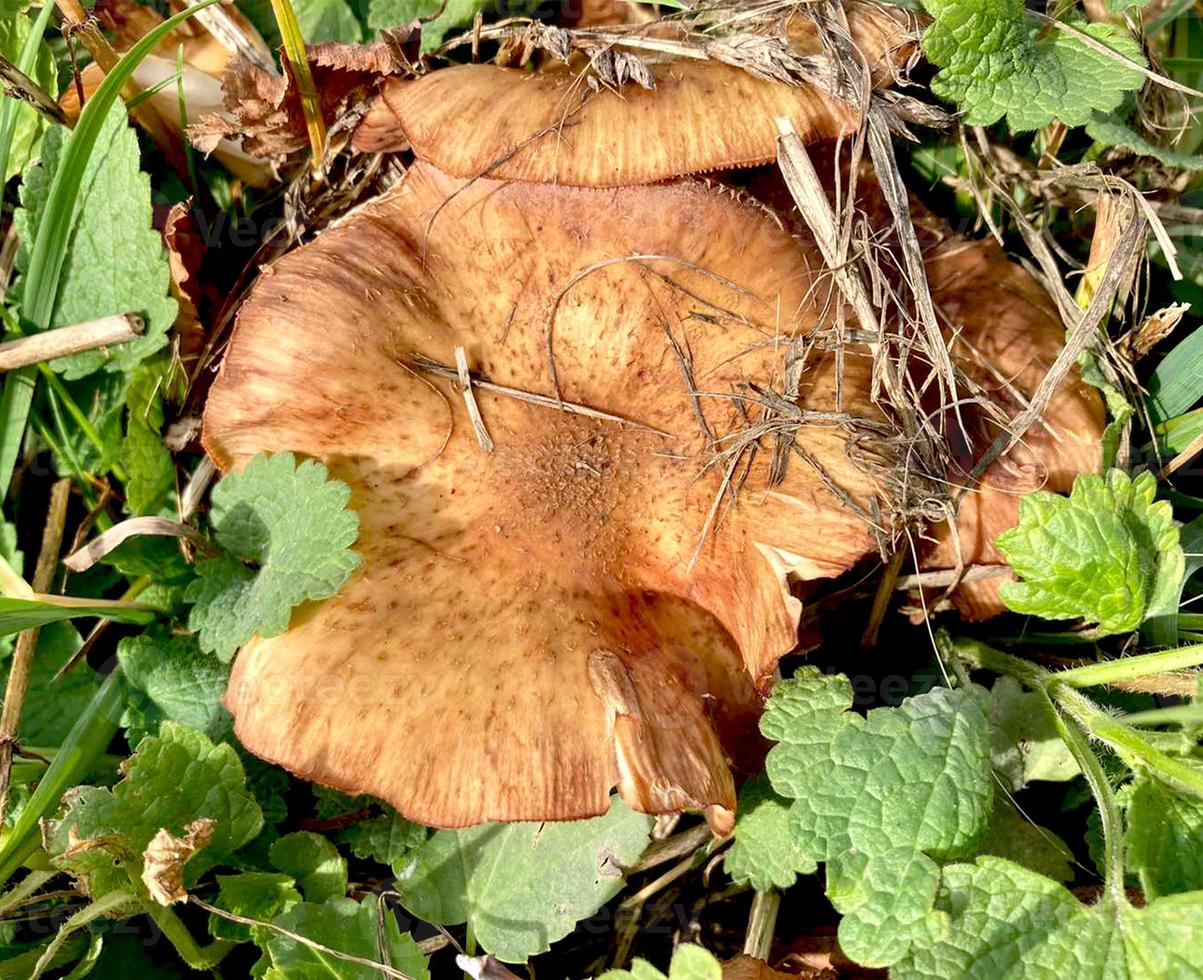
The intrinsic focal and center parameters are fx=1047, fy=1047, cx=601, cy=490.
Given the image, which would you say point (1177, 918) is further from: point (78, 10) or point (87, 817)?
point (78, 10)

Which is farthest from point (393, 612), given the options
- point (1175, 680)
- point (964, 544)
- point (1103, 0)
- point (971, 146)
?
point (1103, 0)

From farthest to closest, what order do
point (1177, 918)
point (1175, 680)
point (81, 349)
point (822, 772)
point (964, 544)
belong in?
point (81, 349), point (964, 544), point (1175, 680), point (822, 772), point (1177, 918)

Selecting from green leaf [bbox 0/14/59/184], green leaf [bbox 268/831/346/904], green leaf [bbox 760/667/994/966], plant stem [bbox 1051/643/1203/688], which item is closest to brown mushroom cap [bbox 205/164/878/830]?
green leaf [bbox 760/667/994/966]

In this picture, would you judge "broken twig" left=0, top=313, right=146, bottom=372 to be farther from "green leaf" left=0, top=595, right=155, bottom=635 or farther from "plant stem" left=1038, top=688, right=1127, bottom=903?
"plant stem" left=1038, top=688, right=1127, bottom=903

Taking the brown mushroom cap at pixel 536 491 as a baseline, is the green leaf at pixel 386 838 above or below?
below

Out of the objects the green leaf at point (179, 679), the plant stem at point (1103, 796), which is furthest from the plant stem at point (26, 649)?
the plant stem at point (1103, 796)

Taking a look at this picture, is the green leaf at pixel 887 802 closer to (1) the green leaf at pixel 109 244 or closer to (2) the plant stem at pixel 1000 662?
(2) the plant stem at pixel 1000 662
